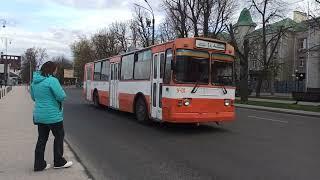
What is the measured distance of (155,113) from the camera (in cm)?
1548

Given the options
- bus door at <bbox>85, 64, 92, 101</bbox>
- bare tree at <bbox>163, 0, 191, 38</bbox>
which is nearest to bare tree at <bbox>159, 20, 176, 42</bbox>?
bare tree at <bbox>163, 0, 191, 38</bbox>

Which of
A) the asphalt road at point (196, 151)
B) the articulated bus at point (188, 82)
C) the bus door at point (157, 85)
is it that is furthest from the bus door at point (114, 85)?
the bus door at point (157, 85)

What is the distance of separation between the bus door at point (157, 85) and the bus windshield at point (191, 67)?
1.09 metres

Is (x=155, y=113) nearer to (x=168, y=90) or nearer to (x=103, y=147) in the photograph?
(x=168, y=90)

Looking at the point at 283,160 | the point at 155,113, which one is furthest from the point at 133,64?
the point at 283,160

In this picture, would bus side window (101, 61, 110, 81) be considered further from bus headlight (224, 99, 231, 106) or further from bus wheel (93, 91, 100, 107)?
bus headlight (224, 99, 231, 106)

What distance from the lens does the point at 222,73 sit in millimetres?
15078

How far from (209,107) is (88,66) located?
15747 millimetres

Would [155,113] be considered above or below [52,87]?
below

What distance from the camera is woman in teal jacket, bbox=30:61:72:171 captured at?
7.91m

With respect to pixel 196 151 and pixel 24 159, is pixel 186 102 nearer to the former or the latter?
pixel 196 151

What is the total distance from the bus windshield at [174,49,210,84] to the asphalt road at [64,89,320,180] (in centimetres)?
168

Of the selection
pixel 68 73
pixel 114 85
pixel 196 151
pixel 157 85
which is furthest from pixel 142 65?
pixel 68 73

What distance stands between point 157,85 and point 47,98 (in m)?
7.76
